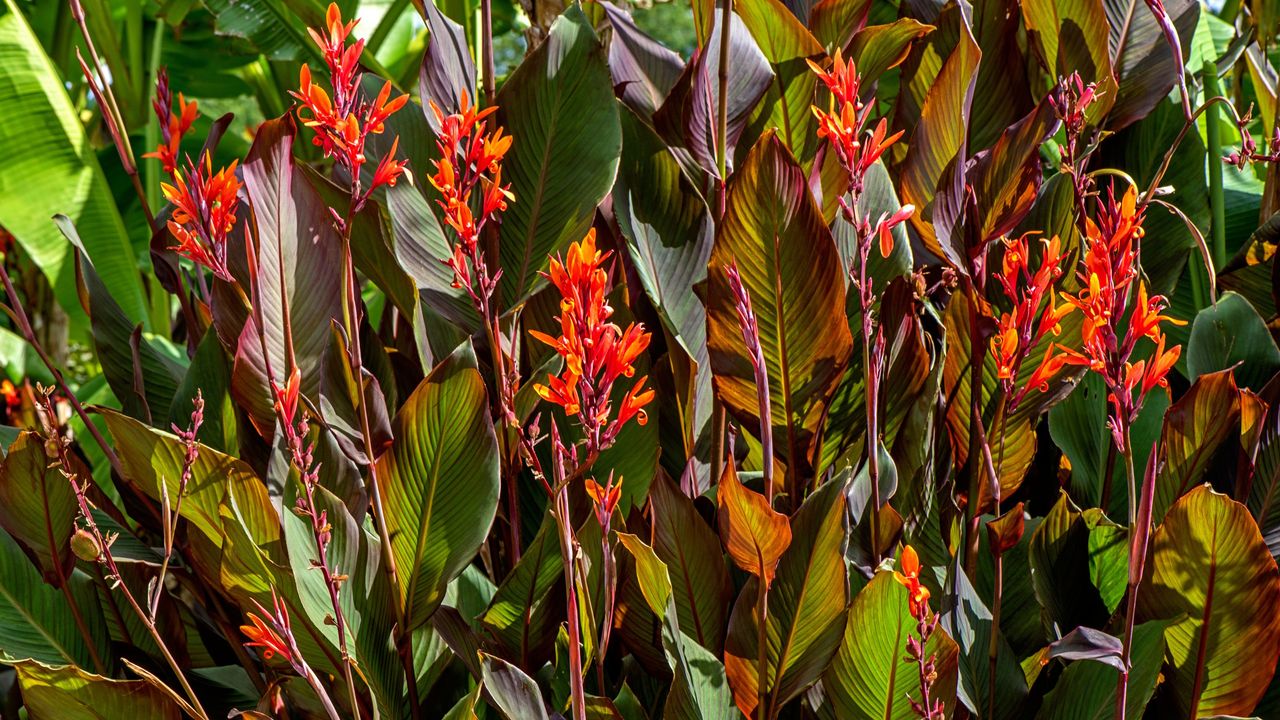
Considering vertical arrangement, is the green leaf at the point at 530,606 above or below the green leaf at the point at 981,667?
above

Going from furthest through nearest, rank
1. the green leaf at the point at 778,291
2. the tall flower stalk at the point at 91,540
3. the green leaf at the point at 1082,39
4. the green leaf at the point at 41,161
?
the green leaf at the point at 41,161 < the green leaf at the point at 1082,39 < the green leaf at the point at 778,291 < the tall flower stalk at the point at 91,540

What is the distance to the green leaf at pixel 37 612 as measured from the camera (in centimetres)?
80

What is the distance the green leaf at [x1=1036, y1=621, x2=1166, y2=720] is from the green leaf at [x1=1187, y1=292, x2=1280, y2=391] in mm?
256

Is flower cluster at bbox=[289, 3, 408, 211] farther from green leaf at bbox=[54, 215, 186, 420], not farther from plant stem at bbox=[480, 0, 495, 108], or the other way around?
green leaf at bbox=[54, 215, 186, 420]

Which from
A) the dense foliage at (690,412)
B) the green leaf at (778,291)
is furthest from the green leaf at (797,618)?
the green leaf at (778,291)

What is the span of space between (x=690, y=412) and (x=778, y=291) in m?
0.11

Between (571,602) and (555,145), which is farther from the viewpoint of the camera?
(555,145)

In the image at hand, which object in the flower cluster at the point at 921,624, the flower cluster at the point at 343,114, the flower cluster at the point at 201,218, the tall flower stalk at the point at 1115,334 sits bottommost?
the flower cluster at the point at 921,624

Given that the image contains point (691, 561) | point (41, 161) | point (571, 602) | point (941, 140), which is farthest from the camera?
point (41, 161)

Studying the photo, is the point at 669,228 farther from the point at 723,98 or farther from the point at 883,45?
the point at 883,45

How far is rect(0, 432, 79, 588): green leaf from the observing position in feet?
2.51

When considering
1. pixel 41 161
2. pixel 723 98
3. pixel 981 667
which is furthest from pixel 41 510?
pixel 41 161

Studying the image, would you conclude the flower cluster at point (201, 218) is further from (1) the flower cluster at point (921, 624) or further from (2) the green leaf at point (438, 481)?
(1) the flower cluster at point (921, 624)

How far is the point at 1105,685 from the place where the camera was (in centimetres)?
71
